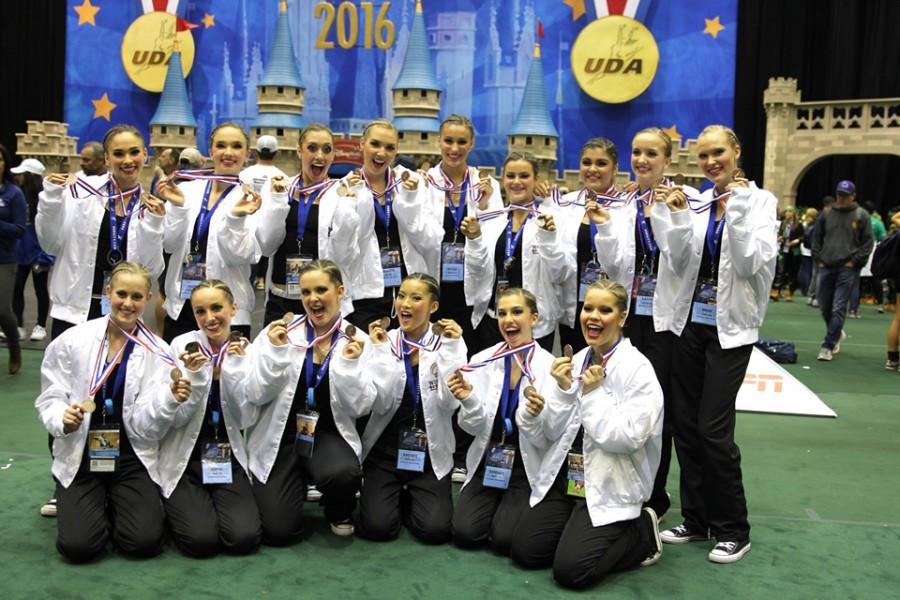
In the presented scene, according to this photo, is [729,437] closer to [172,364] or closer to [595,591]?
[595,591]

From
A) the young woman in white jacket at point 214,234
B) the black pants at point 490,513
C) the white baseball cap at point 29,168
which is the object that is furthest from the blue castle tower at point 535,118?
the black pants at point 490,513

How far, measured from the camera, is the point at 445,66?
68.6 ft

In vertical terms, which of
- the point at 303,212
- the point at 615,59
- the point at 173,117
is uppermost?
the point at 615,59

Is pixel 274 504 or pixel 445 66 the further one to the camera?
pixel 445 66

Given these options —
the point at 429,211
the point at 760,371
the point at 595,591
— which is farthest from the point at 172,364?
the point at 760,371

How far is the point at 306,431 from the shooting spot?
407cm

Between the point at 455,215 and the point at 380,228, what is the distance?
0.42 meters

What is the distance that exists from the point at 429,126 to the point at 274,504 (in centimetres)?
1780

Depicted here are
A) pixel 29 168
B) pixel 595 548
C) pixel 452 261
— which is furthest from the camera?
pixel 29 168

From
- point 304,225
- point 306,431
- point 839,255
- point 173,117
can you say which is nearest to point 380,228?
point 304,225

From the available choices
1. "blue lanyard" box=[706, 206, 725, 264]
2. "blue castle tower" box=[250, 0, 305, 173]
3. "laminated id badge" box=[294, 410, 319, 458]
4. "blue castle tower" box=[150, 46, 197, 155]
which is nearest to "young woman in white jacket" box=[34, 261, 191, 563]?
"laminated id badge" box=[294, 410, 319, 458]

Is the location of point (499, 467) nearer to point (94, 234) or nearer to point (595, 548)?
point (595, 548)

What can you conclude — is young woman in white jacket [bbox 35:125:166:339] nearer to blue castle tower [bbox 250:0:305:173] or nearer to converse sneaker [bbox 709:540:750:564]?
converse sneaker [bbox 709:540:750:564]

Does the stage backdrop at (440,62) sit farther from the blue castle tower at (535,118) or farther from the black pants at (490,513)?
the black pants at (490,513)
